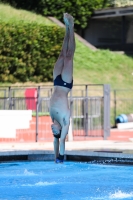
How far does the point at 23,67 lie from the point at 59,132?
18240mm

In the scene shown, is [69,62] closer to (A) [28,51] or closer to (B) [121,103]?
(B) [121,103]

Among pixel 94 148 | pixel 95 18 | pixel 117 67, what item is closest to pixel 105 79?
pixel 117 67

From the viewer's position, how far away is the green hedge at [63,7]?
3547cm

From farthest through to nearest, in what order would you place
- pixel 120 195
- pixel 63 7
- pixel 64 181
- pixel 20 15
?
pixel 63 7
pixel 20 15
pixel 64 181
pixel 120 195

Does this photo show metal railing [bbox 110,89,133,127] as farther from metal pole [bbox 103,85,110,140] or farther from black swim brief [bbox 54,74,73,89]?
black swim brief [bbox 54,74,73,89]

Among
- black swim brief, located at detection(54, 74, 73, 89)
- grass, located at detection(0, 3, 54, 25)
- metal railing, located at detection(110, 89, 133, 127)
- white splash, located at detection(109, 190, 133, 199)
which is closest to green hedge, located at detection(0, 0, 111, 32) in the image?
grass, located at detection(0, 3, 54, 25)

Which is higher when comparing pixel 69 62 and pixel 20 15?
pixel 20 15

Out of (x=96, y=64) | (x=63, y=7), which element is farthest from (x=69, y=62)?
(x=63, y=7)

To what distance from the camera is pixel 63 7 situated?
35.6m

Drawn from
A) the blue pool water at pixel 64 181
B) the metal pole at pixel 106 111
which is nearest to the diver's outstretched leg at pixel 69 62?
the blue pool water at pixel 64 181

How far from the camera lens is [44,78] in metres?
29.5

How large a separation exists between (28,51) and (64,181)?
16.5m

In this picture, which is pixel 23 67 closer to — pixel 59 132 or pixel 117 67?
pixel 117 67

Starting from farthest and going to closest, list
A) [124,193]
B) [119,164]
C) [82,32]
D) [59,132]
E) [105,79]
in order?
[82,32] < [105,79] < [119,164] < [124,193] < [59,132]
